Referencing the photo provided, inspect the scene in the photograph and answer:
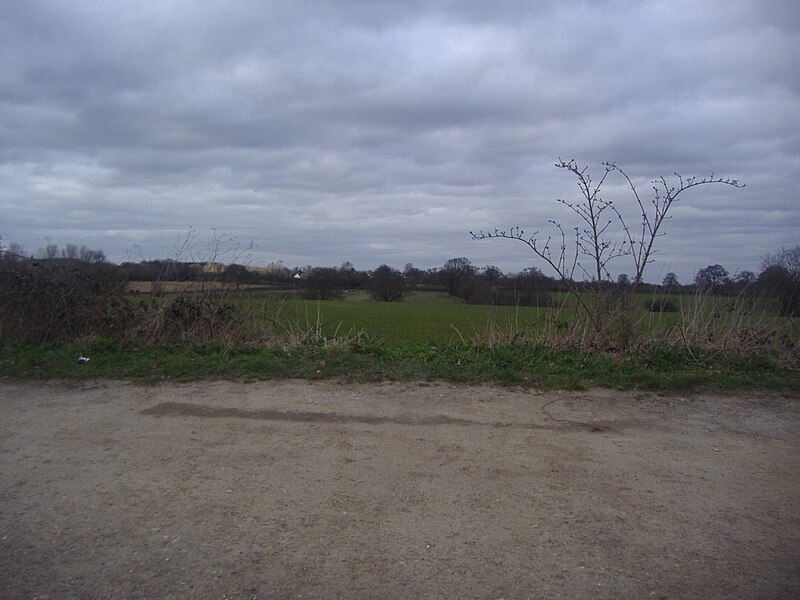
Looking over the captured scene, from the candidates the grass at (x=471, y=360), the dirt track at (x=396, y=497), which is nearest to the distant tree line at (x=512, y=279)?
the grass at (x=471, y=360)

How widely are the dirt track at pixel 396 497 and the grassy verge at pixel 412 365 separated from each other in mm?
896

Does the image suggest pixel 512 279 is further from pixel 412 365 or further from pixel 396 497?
pixel 396 497

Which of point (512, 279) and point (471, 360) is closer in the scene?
point (471, 360)

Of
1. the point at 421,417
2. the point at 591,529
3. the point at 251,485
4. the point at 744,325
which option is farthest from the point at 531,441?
the point at 744,325

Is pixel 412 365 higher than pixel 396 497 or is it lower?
higher

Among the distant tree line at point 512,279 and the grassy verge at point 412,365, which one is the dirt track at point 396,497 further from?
the distant tree line at point 512,279

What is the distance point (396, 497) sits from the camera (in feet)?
15.1

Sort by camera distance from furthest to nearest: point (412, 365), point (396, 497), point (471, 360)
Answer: point (471, 360), point (412, 365), point (396, 497)

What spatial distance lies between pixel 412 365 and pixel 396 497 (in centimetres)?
439

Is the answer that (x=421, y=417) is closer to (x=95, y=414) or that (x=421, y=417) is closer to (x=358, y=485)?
(x=358, y=485)

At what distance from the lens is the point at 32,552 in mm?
3727

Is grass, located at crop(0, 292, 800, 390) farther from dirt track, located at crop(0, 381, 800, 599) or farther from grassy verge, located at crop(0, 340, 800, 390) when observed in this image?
dirt track, located at crop(0, 381, 800, 599)

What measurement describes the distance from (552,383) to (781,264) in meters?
8.28

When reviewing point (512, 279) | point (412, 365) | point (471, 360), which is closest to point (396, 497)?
point (412, 365)
